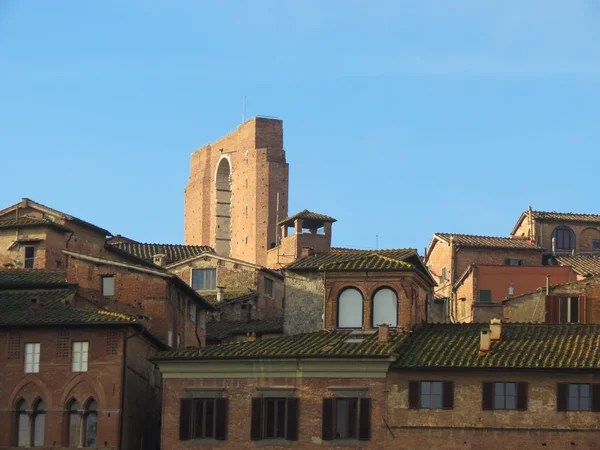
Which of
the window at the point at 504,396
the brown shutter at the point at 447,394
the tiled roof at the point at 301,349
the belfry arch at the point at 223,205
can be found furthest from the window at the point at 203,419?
the belfry arch at the point at 223,205

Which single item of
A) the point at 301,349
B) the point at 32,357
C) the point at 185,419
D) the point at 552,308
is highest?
the point at 552,308

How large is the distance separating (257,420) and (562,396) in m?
11.0

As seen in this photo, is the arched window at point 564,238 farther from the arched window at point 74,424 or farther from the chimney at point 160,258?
the arched window at point 74,424

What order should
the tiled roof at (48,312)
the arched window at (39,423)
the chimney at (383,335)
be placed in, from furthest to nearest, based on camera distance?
the tiled roof at (48,312) < the arched window at (39,423) < the chimney at (383,335)

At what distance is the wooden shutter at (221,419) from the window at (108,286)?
11.2 m

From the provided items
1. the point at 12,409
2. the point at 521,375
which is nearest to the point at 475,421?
the point at 521,375

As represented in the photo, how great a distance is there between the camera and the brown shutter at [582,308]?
75.6m

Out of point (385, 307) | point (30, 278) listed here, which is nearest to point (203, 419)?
point (385, 307)

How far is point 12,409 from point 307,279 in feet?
51.6

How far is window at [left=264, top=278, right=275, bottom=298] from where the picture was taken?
97562 mm

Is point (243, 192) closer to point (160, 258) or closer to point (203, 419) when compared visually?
point (160, 258)

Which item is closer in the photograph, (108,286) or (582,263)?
(108,286)

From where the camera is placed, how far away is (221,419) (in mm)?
62375

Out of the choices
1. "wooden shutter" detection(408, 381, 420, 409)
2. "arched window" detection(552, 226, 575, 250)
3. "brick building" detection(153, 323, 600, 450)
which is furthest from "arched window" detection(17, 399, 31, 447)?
"arched window" detection(552, 226, 575, 250)
